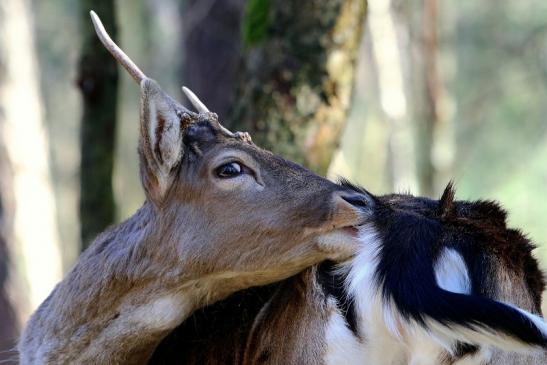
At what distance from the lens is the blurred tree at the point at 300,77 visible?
6281 mm

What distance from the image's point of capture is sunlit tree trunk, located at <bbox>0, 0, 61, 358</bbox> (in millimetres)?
9219

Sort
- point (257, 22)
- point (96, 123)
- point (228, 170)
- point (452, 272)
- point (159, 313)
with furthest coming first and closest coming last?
point (96, 123), point (257, 22), point (228, 170), point (159, 313), point (452, 272)

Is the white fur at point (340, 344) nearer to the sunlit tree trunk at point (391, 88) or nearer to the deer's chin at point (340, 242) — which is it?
the deer's chin at point (340, 242)

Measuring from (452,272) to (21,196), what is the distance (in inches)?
265

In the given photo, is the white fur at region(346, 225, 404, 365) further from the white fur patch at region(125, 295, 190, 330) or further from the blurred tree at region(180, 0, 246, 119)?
the blurred tree at region(180, 0, 246, 119)

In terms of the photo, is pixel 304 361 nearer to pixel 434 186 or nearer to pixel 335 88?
pixel 335 88

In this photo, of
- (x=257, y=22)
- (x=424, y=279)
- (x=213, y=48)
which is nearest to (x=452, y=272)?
(x=424, y=279)

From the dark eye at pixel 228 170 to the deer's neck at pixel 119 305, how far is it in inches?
15.3

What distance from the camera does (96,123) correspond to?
25.0 feet

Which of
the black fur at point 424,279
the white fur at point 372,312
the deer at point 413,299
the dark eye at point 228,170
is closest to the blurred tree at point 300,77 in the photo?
the dark eye at point 228,170

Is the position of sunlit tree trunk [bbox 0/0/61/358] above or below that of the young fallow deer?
above

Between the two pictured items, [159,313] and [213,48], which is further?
[213,48]

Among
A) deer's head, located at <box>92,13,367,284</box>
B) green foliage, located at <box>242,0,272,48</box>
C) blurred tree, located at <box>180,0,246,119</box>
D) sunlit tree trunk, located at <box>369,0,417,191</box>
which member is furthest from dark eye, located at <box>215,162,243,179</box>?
sunlit tree trunk, located at <box>369,0,417,191</box>

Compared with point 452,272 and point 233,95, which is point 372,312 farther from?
point 233,95
